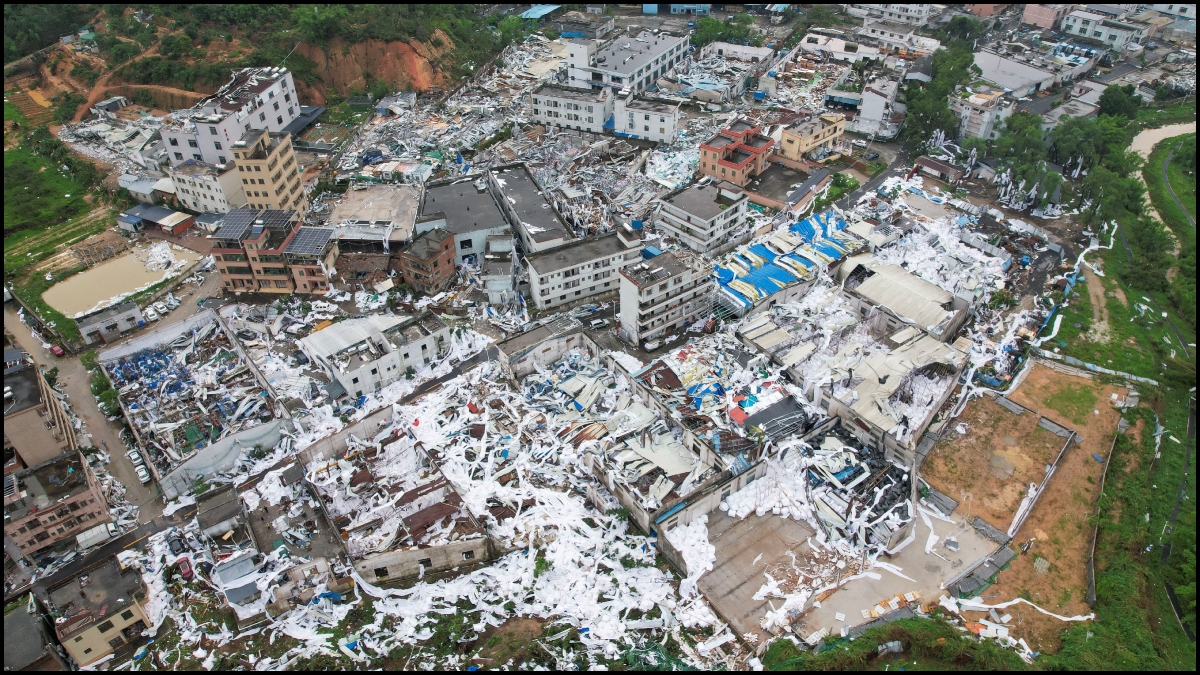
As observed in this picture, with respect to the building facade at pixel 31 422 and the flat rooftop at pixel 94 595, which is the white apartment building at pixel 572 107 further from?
the flat rooftop at pixel 94 595

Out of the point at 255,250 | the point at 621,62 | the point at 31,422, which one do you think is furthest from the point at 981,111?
the point at 31,422

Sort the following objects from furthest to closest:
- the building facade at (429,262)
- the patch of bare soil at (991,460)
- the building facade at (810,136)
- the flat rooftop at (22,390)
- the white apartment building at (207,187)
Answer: the building facade at (810,136), the white apartment building at (207,187), the building facade at (429,262), the patch of bare soil at (991,460), the flat rooftop at (22,390)

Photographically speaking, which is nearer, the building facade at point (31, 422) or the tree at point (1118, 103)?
the building facade at point (31, 422)

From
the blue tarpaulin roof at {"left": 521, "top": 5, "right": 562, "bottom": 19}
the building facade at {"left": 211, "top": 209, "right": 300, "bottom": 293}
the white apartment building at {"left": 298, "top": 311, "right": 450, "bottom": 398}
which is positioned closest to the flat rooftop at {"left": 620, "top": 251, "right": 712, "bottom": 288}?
the white apartment building at {"left": 298, "top": 311, "right": 450, "bottom": 398}

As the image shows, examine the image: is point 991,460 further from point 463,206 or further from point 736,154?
point 463,206

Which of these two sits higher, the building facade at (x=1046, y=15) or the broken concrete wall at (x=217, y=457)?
the building facade at (x=1046, y=15)

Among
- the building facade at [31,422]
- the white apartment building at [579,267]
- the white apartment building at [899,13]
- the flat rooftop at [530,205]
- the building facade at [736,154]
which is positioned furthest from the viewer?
the white apartment building at [899,13]

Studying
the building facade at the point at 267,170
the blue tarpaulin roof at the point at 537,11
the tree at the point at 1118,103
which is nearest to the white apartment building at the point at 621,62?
the blue tarpaulin roof at the point at 537,11
